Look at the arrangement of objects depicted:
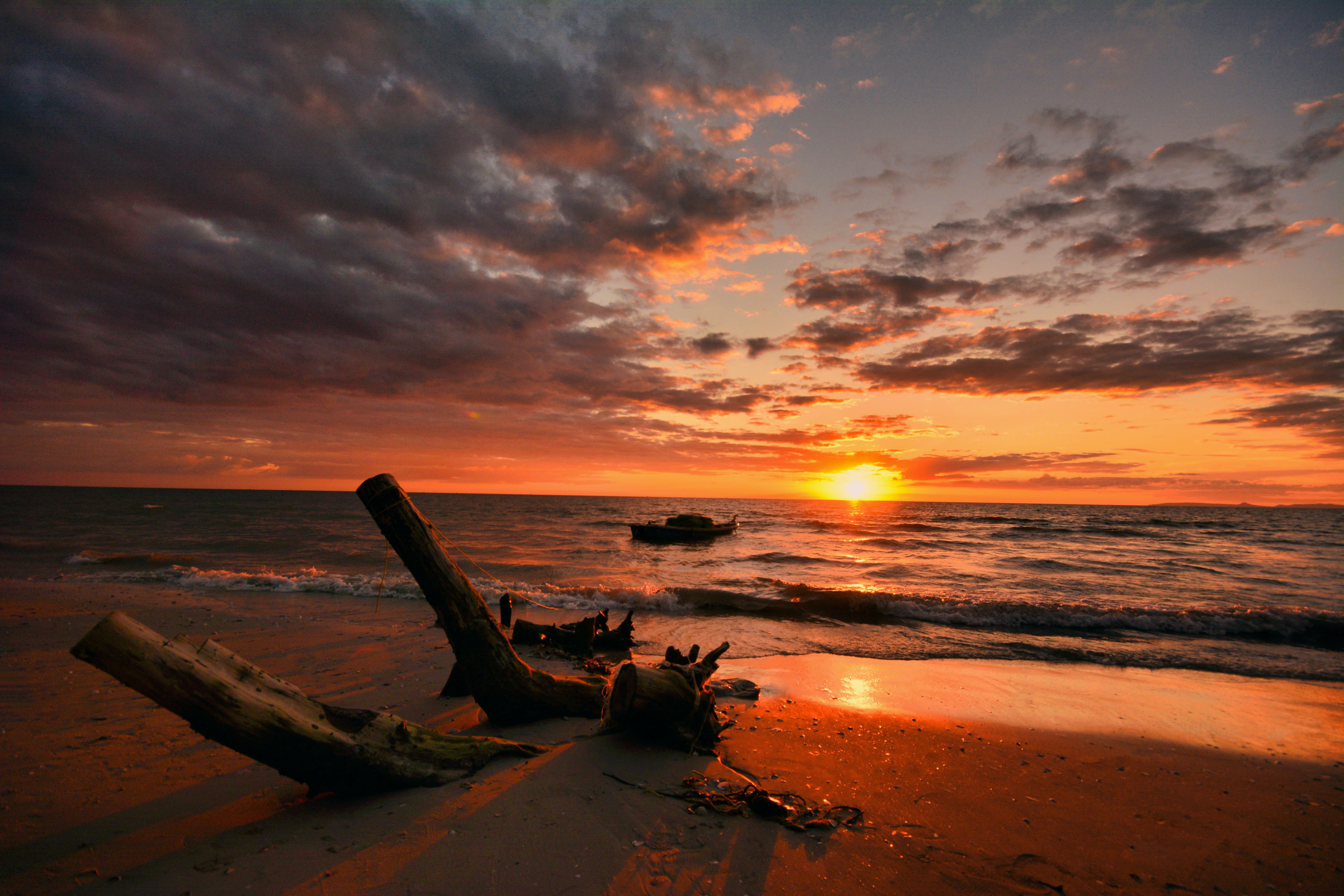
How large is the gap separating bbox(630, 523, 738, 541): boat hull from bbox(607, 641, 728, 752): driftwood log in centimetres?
3242

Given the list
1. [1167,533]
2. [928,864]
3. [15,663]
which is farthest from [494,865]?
[1167,533]

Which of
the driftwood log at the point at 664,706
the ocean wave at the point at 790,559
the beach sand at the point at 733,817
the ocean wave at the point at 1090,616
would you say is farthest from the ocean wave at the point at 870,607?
the ocean wave at the point at 790,559

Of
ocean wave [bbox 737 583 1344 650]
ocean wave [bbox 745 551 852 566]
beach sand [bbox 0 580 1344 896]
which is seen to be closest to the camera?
beach sand [bbox 0 580 1344 896]

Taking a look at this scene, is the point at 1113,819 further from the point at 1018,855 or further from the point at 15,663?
the point at 15,663

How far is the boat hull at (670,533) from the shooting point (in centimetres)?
3816

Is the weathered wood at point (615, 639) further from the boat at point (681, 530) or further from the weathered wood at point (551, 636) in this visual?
the boat at point (681, 530)

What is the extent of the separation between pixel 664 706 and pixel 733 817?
1.33 m

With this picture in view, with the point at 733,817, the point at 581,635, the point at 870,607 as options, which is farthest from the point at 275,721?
the point at 870,607

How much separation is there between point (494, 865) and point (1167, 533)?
207ft

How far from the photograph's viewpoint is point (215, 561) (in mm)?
23125

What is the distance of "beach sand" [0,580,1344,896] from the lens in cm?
346

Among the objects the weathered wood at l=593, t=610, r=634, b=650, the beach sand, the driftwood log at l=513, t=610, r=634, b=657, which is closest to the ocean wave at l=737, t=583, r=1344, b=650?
the beach sand

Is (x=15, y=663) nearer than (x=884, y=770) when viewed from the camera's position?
No

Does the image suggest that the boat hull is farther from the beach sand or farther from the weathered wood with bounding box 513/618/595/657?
the beach sand
